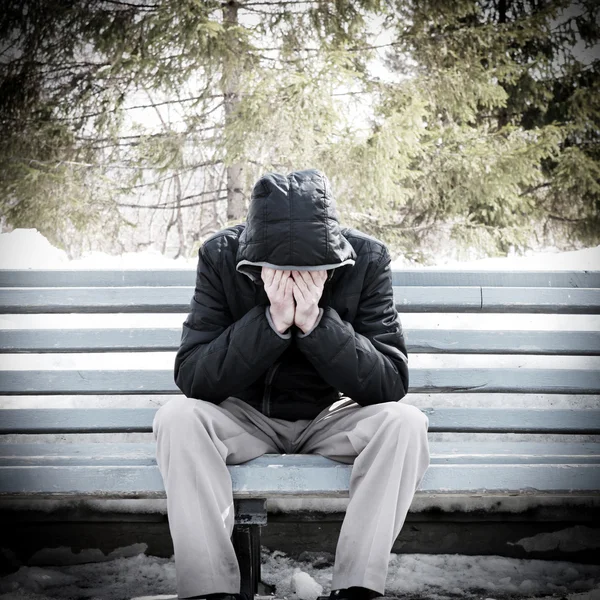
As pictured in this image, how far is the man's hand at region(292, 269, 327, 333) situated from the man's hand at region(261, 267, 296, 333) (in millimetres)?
20

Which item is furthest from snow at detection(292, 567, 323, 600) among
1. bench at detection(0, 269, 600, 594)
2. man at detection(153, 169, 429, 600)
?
man at detection(153, 169, 429, 600)

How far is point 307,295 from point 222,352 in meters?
0.35

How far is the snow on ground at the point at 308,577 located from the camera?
2.89 meters

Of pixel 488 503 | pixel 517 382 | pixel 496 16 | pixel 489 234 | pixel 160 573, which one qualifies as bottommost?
pixel 160 573

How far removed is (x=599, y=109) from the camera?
36.4 ft

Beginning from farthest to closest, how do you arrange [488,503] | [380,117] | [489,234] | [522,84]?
[522,84], [489,234], [380,117], [488,503]

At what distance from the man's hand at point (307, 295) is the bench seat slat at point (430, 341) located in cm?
80

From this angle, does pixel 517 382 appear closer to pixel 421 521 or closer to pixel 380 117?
pixel 421 521

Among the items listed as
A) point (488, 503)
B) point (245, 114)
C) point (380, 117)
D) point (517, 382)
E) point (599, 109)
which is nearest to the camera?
point (517, 382)

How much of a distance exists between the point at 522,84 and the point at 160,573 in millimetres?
10829

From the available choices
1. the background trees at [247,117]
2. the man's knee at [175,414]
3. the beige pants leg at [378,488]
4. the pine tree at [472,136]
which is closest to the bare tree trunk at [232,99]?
the background trees at [247,117]

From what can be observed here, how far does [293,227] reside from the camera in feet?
7.71

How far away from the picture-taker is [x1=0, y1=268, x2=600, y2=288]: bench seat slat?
10.2 feet

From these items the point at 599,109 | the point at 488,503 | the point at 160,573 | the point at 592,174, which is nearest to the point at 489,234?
the point at 592,174
